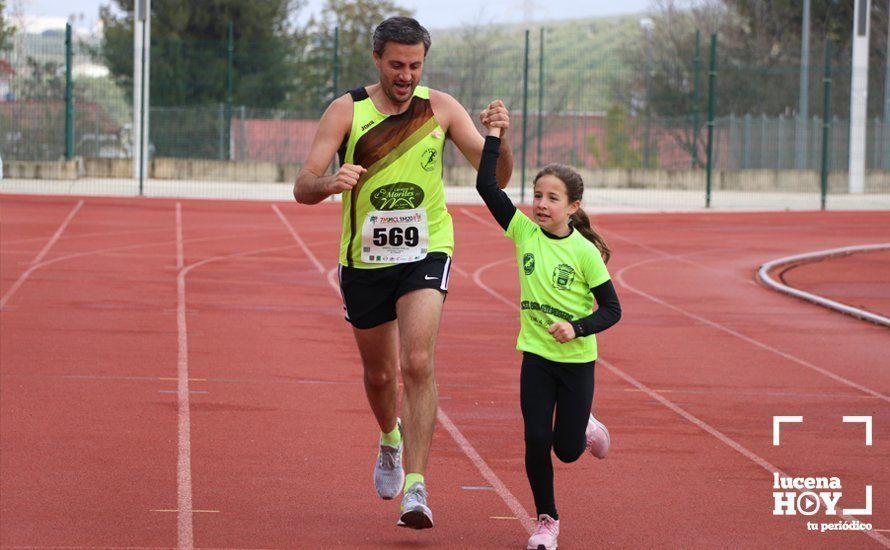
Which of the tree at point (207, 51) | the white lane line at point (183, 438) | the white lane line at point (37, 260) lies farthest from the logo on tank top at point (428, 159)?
the tree at point (207, 51)

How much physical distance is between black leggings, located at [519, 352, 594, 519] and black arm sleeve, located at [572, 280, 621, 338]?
192mm

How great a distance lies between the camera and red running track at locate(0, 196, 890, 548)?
6008 millimetres

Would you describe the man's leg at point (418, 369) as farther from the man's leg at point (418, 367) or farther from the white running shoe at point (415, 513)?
the white running shoe at point (415, 513)

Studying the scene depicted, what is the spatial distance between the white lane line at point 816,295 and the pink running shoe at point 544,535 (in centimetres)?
812

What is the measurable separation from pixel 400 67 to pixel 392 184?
46 centimetres

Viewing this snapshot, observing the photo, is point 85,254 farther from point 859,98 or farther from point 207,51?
point 207,51

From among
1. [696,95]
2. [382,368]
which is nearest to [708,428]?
[382,368]

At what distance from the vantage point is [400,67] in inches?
230

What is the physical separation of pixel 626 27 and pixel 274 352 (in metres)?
152

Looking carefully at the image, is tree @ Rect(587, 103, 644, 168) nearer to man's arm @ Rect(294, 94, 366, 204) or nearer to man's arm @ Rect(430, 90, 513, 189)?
man's arm @ Rect(430, 90, 513, 189)

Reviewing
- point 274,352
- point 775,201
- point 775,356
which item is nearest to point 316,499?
point 274,352

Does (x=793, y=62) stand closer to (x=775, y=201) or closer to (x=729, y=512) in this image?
(x=775, y=201)

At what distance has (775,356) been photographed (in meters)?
11.2

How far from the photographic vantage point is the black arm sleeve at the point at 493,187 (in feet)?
19.1
